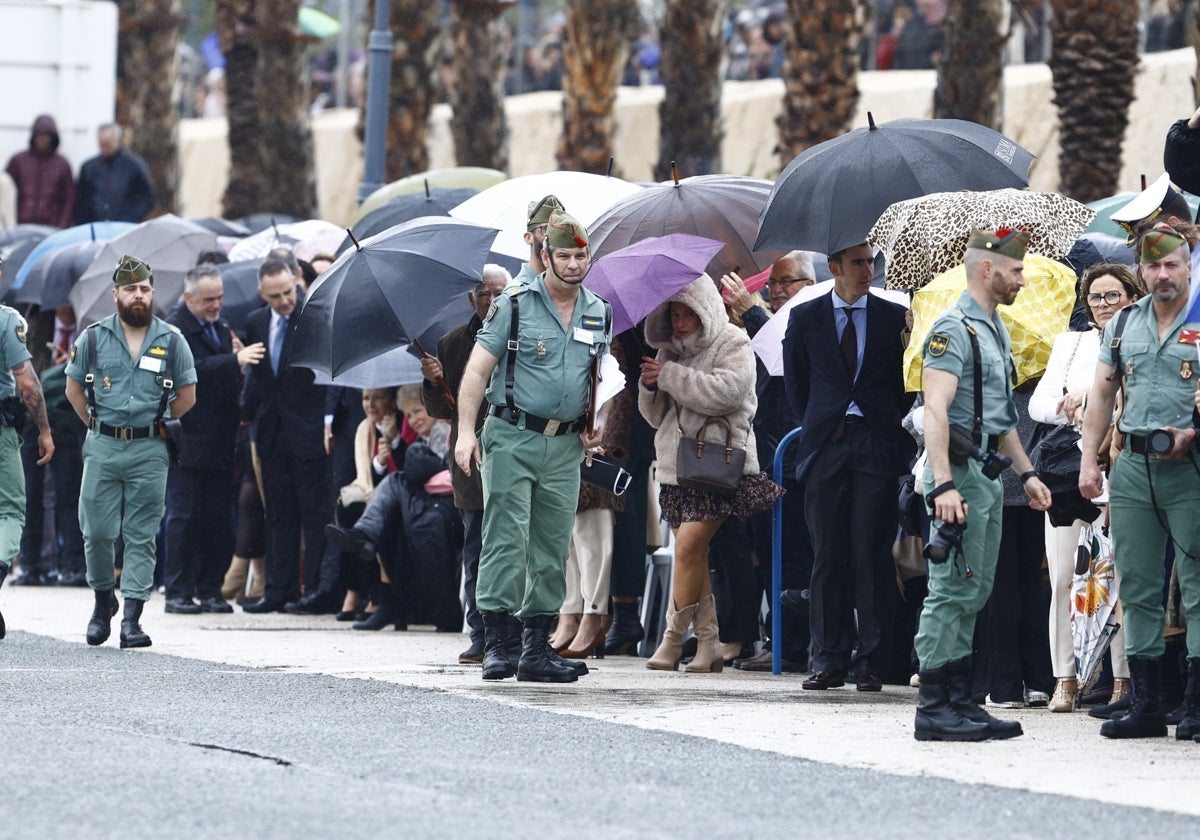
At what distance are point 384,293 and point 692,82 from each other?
12.5 m

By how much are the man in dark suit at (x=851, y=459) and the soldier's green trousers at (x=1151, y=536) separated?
5.99 ft

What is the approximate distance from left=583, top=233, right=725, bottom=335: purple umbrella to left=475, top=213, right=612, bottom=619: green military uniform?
30 centimetres

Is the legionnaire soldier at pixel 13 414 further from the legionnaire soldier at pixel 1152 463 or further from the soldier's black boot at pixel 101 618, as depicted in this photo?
the legionnaire soldier at pixel 1152 463

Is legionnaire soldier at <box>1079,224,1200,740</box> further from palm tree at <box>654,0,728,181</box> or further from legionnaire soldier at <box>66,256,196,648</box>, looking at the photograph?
palm tree at <box>654,0,728,181</box>

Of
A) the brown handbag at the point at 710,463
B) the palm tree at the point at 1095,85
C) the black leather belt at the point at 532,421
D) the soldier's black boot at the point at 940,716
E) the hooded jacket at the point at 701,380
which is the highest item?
the palm tree at the point at 1095,85

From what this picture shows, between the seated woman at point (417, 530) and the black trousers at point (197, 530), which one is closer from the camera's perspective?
the seated woman at point (417, 530)

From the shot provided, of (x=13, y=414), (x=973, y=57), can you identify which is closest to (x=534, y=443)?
(x=13, y=414)

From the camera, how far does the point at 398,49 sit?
26.6 meters

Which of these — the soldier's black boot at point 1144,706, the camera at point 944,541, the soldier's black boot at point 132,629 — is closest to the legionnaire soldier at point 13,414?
the soldier's black boot at point 132,629

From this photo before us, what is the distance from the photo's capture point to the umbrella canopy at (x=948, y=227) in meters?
10.7

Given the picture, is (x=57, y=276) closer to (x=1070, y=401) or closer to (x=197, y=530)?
(x=197, y=530)

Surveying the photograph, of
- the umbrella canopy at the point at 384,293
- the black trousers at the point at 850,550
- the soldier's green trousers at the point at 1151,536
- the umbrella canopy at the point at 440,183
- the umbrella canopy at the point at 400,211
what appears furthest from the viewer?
the umbrella canopy at the point at 440,183

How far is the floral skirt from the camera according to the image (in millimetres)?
11672

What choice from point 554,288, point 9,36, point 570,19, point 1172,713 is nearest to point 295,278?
point 554,288
